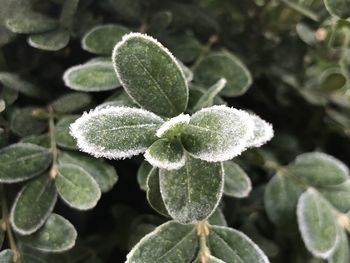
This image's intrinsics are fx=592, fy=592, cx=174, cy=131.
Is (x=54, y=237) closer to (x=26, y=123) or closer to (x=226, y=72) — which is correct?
(x=26, y=123)

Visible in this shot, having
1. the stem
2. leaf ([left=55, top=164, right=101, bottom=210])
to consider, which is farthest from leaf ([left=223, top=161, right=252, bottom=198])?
the stem

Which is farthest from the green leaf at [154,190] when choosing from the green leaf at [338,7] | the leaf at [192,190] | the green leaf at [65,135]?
the green leaf at [338,7]

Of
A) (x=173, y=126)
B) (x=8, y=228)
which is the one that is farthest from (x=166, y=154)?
(x=8, y=228)

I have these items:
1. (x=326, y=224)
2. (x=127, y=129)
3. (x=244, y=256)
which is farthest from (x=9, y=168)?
(x=326, y=224)

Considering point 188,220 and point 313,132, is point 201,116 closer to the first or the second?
point 188,220

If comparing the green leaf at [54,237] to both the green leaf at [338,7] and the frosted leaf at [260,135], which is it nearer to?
the frosted leaf at [260,135]

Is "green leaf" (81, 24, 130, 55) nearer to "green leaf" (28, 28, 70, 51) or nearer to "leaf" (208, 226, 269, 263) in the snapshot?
"green leaf" (28, 28, 70, 51)
